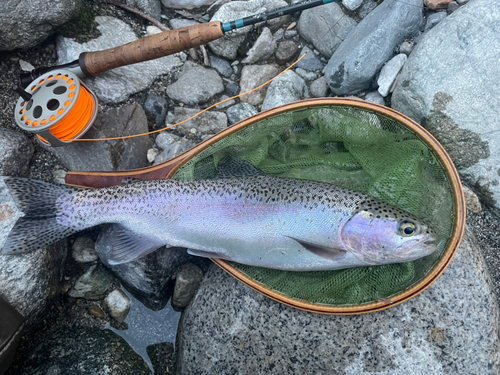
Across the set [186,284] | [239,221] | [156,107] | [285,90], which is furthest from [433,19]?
[186,284]

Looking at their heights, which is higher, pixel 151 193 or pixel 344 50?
pixel 344 50

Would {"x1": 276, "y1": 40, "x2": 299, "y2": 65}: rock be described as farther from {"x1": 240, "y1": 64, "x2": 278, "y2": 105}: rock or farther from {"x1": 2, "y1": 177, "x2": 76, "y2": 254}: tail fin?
{"x1": 2, "y1": 177, "x2": 76, "y2": 254}: tail fin

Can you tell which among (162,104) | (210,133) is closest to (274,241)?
(210,133)

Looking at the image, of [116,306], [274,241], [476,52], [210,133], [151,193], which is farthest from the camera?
[210,133]

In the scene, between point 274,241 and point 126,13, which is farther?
point 126,13

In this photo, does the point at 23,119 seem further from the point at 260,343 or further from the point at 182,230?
the point at 260,343

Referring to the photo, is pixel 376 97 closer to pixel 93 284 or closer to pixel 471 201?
pixel 471 201
